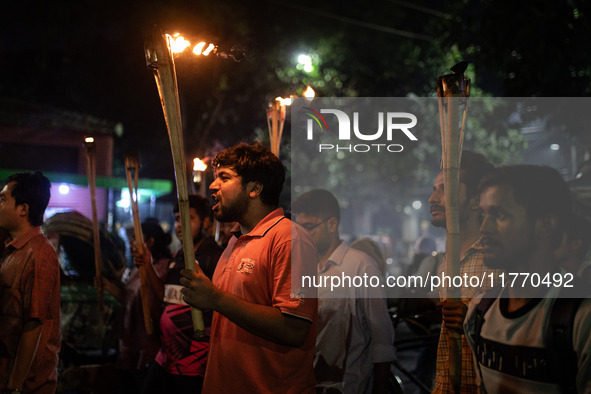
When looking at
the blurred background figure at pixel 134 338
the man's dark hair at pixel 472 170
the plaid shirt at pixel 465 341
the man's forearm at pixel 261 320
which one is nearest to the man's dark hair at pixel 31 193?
the blurred background figure at pixel 134 338

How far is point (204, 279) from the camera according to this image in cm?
247

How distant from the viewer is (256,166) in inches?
116

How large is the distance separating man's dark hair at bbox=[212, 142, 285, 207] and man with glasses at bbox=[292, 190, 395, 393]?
1.37m

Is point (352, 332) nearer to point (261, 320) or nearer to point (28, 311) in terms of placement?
point (261, 320)

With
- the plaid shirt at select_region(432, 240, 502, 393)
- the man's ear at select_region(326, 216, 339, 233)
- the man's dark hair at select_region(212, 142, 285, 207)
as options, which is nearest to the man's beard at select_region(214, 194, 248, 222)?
the man's dark hair at select_region(212, 142, 285, 207)

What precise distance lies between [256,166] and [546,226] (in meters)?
1.52

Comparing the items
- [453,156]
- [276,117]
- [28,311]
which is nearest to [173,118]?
[453,156]

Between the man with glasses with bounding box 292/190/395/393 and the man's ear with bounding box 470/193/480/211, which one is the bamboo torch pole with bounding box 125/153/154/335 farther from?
the man's ear with bounding box 470/193/480/211

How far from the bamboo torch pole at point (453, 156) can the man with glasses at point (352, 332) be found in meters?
1.43

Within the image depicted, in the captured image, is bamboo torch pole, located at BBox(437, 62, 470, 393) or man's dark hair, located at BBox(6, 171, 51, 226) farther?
man's dark hair, located at BBox(6, 171, 51, 226)

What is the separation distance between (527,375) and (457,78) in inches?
50.2

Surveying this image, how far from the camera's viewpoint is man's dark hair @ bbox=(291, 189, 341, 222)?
460 centimetres

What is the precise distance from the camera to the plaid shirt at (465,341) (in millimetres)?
2691

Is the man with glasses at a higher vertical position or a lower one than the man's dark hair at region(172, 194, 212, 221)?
lower
